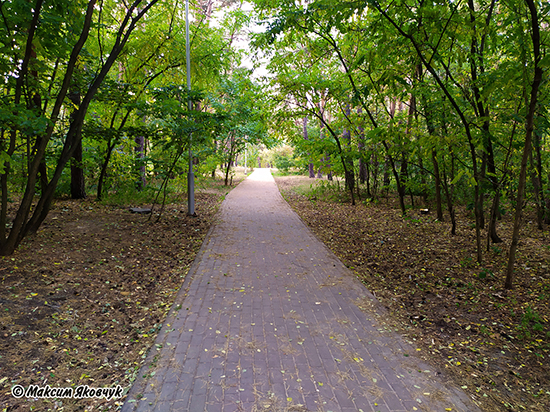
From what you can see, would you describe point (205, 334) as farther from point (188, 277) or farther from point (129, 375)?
point (188, 277)

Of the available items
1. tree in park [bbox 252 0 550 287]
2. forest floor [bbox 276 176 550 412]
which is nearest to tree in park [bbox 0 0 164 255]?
tree in park [bbox 252 0 550 287]

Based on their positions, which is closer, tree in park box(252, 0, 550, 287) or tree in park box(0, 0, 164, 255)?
tree in park box(0, 0, 164, 255)

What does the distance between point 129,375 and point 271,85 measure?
10514mm

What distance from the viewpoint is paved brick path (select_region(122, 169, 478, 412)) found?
107 inches

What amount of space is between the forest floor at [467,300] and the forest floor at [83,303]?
314cm

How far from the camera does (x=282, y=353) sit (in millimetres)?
3350

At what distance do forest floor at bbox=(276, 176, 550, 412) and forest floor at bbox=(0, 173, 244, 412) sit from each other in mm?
3143

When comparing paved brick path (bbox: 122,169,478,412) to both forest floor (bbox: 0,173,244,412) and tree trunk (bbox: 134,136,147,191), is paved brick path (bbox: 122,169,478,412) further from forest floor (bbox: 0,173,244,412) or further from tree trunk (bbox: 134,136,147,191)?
tree trunk (bbox: 134,136,147,191)

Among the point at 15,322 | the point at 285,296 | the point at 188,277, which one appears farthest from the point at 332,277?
the point at 15,322

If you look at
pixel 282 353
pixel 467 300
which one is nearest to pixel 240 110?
pixel 467 300

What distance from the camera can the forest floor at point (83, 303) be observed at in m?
2.94

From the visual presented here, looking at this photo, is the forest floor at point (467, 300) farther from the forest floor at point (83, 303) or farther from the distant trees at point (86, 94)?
the distant trees at point (86, 94)

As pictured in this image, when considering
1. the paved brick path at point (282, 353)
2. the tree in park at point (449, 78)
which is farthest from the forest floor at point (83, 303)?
the tree in park at point (449, 78)

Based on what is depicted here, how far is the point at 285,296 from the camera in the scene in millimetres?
4797
